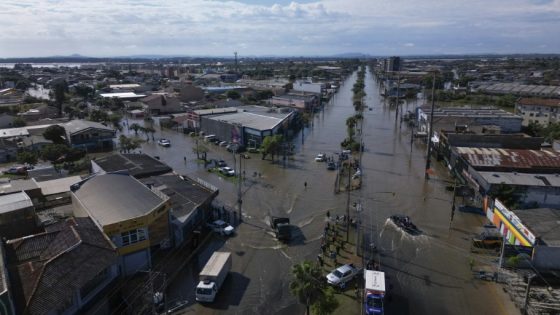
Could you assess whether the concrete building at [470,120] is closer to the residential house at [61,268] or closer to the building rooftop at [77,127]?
the residential house at [61,268]

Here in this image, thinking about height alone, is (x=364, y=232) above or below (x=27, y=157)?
below

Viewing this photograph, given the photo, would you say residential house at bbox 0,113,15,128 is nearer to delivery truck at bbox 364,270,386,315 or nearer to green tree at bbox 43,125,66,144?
green tree at bbox 43,125,66,144

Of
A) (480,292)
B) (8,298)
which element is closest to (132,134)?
(8,298)

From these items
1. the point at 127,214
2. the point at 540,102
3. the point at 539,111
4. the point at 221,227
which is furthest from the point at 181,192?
the point at 540,102

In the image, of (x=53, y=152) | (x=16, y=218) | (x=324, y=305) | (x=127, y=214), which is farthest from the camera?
(x=53, y=152)

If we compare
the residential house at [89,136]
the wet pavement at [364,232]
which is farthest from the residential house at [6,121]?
the wet pavement at [364,232]

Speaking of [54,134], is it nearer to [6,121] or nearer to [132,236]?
[6,121]
